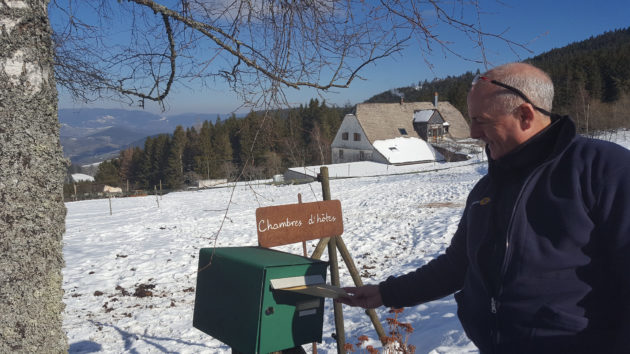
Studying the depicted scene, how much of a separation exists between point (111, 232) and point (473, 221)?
1291 centimetres

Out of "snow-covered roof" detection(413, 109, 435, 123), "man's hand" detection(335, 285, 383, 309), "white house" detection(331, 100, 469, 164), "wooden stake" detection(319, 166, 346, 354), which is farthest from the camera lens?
"snow-covered roof" detection(413, 109, 435, 123)

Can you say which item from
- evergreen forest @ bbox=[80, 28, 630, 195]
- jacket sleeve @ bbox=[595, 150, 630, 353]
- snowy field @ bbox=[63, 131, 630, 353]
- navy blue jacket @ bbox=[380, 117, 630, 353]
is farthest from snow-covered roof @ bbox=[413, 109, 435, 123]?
jacket sleeve @ bbox=[595, 150, 630, 353]

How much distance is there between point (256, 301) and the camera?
1992 mm

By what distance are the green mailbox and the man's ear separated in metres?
1.18

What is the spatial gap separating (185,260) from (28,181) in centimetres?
800

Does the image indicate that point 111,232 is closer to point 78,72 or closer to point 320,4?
point 78,72

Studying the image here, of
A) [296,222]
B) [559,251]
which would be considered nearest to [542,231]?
[559,251]

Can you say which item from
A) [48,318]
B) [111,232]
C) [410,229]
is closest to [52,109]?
[48,318]

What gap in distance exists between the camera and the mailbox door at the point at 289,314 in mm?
2014

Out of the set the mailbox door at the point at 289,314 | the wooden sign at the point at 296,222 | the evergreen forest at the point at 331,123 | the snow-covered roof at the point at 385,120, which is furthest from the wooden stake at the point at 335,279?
the snow-covered roof at the point at 385,120

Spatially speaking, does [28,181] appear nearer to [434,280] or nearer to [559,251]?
[434,280]

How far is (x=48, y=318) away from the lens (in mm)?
1699

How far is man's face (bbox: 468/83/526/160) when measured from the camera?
5.02ft

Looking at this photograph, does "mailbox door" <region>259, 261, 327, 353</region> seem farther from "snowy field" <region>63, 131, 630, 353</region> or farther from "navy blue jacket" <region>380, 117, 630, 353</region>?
"navy blue jacket" <region>380, 117, 630, 353</region>
